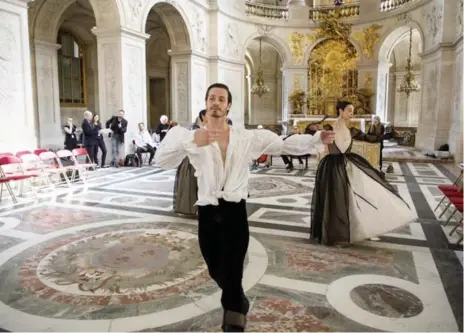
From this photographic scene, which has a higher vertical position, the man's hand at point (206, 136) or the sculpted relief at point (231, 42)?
the sculpted relief at point (231, 42)

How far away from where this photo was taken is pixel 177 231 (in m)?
4.98

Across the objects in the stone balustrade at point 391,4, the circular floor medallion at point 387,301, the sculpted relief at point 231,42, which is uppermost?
the stone balustrade at point 391,4

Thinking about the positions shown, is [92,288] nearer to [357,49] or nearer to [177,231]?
[177,231]

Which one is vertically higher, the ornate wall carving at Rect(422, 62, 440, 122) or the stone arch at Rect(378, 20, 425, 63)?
the stone arch at Rect(378, 20, 425, 63)

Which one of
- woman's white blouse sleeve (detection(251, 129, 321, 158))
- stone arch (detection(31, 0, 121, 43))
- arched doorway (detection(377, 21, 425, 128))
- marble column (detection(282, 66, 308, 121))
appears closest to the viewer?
woman's white blouse sleeve (detection(251, 129, 321, 158))

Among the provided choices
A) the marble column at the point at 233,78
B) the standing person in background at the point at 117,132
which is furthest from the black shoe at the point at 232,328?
the marble column at the point at 233,78

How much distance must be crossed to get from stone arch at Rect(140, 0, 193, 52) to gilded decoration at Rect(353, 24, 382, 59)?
8.35 meters

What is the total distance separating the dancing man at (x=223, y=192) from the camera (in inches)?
94.3

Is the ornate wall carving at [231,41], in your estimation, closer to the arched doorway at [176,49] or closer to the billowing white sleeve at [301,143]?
the arched doorway at [176,49]

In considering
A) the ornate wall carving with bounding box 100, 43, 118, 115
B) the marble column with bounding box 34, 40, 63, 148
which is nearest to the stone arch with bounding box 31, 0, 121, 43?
the marble column with bounding box 34, 40, 63, 148

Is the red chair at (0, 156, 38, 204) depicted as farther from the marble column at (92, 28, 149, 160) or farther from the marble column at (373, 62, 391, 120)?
the marble column at (373, 62, 391, 120)

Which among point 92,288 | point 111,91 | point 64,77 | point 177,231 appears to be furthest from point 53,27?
point 92,288

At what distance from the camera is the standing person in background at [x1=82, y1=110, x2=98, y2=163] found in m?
10.1

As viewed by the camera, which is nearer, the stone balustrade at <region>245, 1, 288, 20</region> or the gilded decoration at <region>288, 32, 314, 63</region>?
the stone balustrade at <region>245, 1, 288, 20</region>
